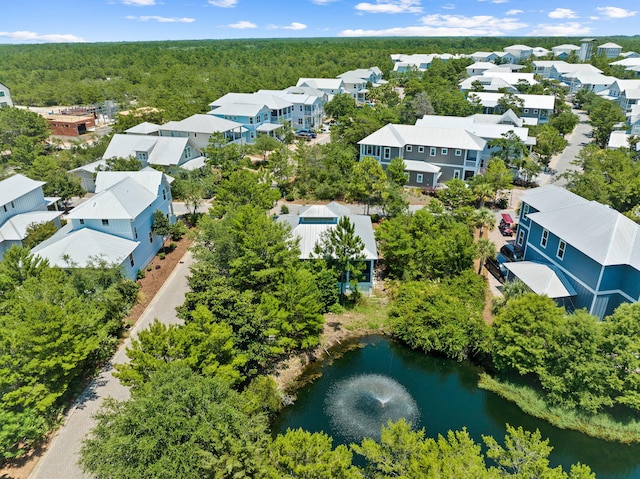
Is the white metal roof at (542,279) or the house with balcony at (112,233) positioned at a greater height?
the house with balcony at (112,233)

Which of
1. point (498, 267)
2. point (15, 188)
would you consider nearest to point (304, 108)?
point (15, 188)

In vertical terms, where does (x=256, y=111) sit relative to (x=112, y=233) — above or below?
above

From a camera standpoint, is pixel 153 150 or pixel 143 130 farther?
pixel 143 130

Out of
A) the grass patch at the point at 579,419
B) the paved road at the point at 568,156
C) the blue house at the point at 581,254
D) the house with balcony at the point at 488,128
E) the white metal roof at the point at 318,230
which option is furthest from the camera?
the house with balcony at the point at 488,128

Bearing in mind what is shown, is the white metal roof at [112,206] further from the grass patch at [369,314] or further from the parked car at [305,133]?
the parked car at [305,133]

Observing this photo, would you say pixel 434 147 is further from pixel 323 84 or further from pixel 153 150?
pixel 323 84

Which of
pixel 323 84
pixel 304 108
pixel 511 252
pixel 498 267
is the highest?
pixel 323 84

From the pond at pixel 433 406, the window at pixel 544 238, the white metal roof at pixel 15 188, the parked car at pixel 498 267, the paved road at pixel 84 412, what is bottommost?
the pond at pixel 433 406

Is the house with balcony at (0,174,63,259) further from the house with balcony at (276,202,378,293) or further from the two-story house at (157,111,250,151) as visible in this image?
the two-story house at (157,111,250,151)

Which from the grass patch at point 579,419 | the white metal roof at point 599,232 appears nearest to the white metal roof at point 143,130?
the white metal roof at point 599,232
